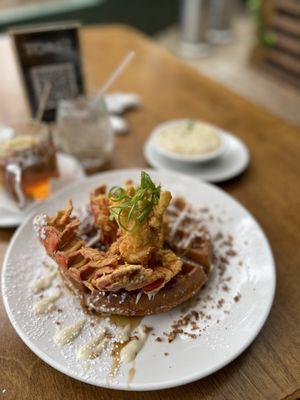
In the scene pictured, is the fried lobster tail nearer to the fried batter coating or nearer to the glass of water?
the fried batter coating

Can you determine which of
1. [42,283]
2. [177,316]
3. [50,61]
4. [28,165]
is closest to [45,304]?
[42,283]

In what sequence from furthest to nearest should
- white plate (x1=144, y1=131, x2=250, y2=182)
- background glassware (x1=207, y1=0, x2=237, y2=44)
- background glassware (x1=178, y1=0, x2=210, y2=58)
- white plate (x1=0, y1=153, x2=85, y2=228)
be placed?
background glassware (x1=207, y1=0, x2=237, y2=44) < background glassware (x1=178, y1=0, x2=210, y2=58) < white plate (x1=144, y1=131, x2=250, y2=182) < white plate (x1=0, y1=153, x2=85, y2=228)

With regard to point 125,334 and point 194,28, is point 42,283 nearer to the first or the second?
point 125,334

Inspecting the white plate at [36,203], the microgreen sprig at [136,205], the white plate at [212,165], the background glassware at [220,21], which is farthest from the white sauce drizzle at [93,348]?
the background glassware at [220,21]

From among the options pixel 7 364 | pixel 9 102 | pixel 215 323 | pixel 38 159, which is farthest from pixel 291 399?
pixel 9 102

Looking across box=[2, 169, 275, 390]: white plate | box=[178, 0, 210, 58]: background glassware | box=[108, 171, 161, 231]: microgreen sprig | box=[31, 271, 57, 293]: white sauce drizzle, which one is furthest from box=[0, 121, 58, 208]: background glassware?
box=[178, 0, 210, 58]: background glassware

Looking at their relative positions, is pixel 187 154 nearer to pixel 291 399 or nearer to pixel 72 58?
pixel 72 58
